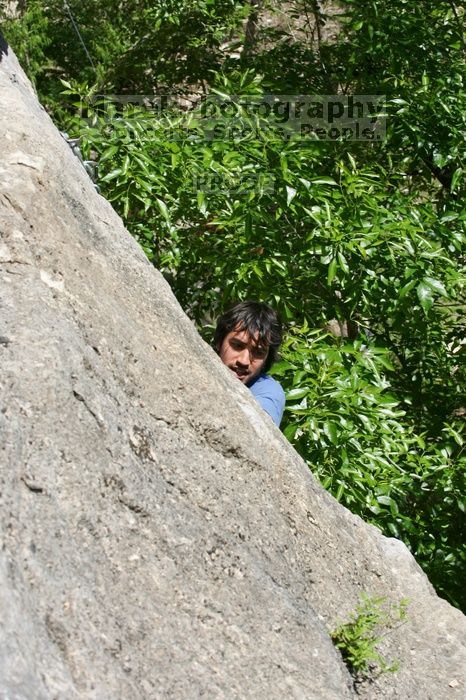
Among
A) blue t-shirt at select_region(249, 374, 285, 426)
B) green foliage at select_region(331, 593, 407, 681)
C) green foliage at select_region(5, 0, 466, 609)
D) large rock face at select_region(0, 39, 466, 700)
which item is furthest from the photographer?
green foliage at select_region(5, 0, 466, 609)

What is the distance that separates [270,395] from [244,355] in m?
0.19

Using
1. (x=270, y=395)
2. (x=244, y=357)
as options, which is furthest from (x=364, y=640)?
(x=244, y=357)

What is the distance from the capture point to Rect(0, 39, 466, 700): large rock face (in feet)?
6.14

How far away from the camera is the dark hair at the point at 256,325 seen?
3559 mm

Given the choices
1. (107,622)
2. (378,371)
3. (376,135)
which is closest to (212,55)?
(376,135)

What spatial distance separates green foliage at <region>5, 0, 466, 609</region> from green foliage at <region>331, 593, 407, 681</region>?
91cm

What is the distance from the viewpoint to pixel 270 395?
3439 millimetres

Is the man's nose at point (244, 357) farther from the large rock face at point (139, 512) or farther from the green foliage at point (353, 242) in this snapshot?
the large rock face at point (139, 512)

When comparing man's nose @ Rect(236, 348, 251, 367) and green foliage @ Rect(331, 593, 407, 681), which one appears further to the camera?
man's nose @ Rect(236, 348, 251, 367)

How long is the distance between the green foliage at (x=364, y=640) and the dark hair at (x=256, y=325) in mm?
1105

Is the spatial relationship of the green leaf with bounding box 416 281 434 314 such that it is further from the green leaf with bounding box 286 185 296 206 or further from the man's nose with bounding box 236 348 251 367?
the man's nose with bounding box 236 348 251 367

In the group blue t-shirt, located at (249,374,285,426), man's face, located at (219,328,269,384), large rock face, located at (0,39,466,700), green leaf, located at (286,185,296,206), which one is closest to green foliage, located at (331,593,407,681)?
large rock face, located at (0,39,466,700)

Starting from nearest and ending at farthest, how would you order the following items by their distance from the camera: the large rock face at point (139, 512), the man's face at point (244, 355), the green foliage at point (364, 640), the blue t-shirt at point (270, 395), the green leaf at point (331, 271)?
1. the large rock face at point (139, 512)
2. the green foliage at point (364, 640)
3. the blue t-shirt at point (270, 395)
4. the man's face at point (244, 355)
5. the green leaf at point (331, 271)

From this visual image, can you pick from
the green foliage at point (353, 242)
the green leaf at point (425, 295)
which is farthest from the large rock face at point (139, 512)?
the green leaf at point (425, 295)
